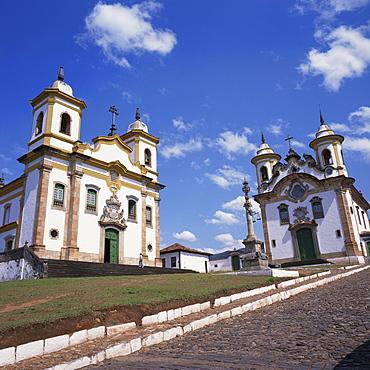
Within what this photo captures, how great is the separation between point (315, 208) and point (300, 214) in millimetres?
1475

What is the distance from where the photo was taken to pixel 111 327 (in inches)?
233

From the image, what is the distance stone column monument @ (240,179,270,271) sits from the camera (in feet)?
53.7

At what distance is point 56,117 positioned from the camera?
23.0 metres

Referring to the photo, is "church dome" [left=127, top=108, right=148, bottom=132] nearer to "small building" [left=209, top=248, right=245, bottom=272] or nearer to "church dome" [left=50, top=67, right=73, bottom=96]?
"church dome" [left=50, top=67, right=73, bottom=96]

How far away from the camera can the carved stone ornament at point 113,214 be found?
2341 centimetres

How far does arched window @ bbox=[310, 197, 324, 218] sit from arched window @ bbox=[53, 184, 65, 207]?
73.3ft

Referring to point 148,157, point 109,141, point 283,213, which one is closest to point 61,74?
point 109,141

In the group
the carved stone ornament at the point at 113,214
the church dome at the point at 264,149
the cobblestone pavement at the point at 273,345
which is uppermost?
the church dome at the point at 264,149

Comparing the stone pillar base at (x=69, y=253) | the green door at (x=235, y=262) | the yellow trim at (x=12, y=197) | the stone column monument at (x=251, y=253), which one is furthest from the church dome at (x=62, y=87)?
the green door at (x=235, y=262)

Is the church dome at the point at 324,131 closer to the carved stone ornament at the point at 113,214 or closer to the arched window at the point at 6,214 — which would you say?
the carved stone ornament at the point at 113,214

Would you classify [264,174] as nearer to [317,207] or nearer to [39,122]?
[317,207]

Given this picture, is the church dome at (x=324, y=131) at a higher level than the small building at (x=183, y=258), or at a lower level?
higher

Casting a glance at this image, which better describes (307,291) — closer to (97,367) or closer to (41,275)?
(97,367)

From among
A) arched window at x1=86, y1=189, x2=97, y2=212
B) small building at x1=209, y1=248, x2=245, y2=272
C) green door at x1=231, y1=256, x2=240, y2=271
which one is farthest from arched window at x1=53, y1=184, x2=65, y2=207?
green door at x1=231, y1=256, x2=240, y2=271
